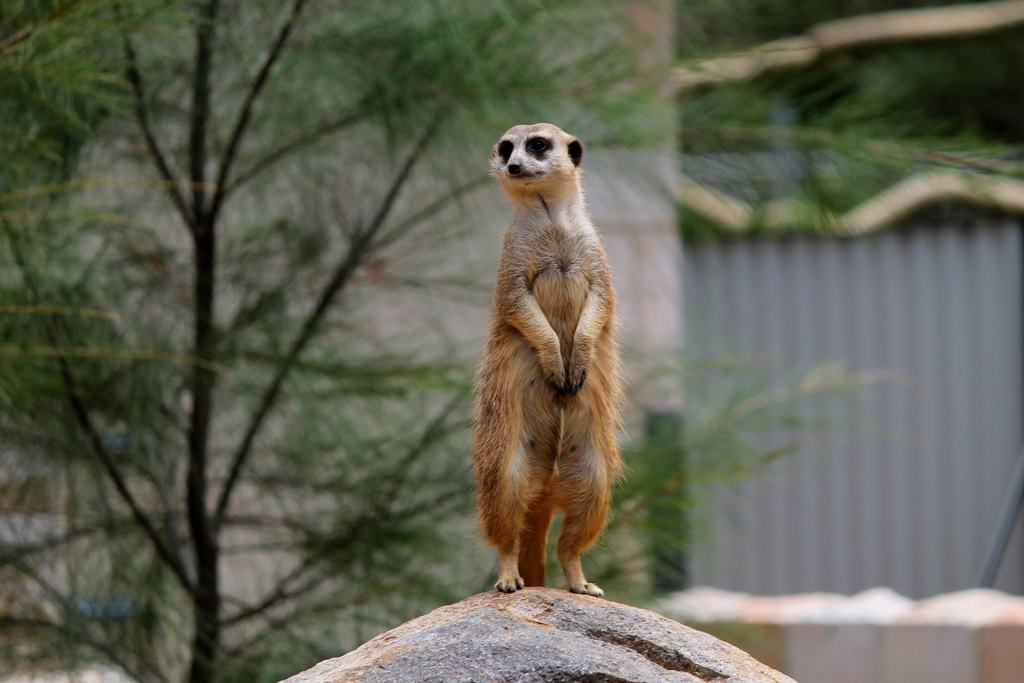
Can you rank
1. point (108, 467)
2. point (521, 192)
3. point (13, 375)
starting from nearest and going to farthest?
point (521, 192) < point (13, 375) < point (108, 467)

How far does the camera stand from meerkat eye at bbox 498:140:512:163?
5.61 ft

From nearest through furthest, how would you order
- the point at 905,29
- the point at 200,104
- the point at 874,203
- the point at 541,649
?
the point at 541,649
the point at 200,104
the point at 874,203
the point at 905,29

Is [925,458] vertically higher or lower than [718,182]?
lower

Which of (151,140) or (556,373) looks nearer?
(556,373)

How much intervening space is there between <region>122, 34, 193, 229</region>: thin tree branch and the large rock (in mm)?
Result: 1209

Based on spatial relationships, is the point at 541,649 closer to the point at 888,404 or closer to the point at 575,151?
the point at 575,151

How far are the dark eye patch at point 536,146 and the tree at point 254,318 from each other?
34.2 inches

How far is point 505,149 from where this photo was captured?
172 cm

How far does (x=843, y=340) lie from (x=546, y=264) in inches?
135

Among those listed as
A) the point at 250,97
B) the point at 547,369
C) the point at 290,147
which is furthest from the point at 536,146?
the point at 290,147

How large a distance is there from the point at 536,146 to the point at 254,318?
1.24 m

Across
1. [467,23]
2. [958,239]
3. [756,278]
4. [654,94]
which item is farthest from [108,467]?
[958,239]

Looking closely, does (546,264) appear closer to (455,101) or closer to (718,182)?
(455,101)

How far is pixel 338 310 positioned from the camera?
9.55ft
